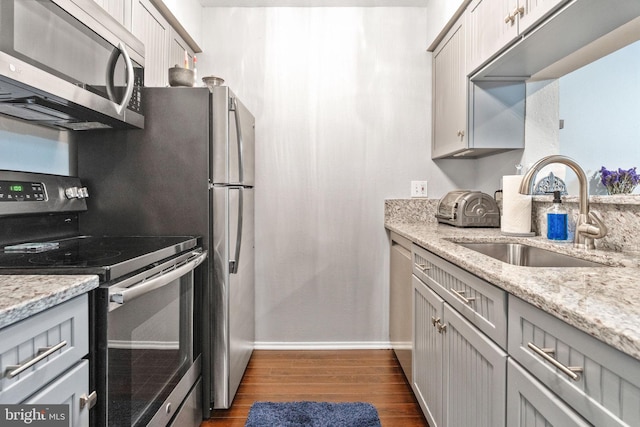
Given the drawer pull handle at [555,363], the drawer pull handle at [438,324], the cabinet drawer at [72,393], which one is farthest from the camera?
the drawer pull handle at [438,324]

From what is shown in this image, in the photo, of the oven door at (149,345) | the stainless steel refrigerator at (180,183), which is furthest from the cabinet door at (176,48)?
the oven door at (149,345)

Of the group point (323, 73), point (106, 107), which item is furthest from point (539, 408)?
point (323, 73)

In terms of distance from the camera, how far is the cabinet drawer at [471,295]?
96 cm

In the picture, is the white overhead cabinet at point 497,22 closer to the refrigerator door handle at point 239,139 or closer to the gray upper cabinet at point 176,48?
the refrigerator door handle at point 239,139

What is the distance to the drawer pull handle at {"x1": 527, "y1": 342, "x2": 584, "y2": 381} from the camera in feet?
2.16

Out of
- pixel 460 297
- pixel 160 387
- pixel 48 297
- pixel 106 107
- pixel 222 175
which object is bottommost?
pixel 160 387

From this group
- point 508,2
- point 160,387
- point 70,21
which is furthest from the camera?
point 508,2

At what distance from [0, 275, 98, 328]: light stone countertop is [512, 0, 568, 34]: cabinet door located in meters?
1.69

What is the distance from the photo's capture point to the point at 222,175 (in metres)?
1.80

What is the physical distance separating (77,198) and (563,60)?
7.70ft

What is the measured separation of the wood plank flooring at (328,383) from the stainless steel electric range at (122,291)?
419 millimetres

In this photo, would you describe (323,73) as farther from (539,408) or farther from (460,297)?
(539,408)

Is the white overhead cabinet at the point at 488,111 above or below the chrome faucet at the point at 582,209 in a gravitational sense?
above

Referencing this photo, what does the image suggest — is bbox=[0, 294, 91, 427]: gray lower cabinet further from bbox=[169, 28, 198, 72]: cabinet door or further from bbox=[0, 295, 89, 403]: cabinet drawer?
bbox=[169, 28, 198, 72]: cabinet door
